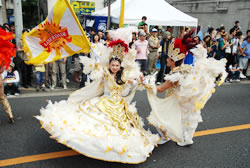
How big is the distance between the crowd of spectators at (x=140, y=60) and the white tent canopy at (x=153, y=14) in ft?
3.52

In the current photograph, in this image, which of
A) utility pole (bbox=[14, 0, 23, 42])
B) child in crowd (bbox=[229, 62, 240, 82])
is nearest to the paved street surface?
utility pole (bbox=[14, 0, 23, 42])

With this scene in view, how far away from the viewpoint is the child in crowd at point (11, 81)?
5.87 meters

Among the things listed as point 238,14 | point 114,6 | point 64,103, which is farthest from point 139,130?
point 238,14

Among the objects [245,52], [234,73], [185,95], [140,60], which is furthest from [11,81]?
[245,52]

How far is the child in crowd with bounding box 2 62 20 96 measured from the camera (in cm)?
587

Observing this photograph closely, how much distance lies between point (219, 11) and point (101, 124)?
15170mm

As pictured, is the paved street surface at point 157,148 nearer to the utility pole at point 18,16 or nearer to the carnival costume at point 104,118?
the carnival costume at point 104,118

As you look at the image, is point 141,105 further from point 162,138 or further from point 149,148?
point 149,148

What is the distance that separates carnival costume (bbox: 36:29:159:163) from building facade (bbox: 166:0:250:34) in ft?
42.5

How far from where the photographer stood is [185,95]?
328 centimetres

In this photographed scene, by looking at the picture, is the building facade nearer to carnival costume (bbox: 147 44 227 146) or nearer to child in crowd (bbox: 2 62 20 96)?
carnival costume (bbox: 147 44 227 146)

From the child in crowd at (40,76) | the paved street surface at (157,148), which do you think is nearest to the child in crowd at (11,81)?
the child in crowd at (40,76)

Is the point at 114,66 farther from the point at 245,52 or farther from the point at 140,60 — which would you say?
the point at 245,52

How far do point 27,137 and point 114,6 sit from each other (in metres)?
9.56
